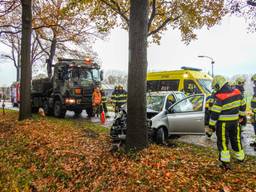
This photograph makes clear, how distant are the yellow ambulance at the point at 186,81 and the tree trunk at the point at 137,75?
356 inches

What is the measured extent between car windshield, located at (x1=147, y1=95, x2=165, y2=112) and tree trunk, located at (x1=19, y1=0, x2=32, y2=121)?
6378 millimetres

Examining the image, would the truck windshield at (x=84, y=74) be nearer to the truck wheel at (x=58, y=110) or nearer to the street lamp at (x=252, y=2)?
the truck wheel at (x=58, y=110)

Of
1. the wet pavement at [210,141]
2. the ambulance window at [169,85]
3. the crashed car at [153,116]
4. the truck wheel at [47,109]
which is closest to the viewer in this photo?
the crashed car at [153,116]

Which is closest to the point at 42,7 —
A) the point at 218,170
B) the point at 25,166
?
the point at 25,166

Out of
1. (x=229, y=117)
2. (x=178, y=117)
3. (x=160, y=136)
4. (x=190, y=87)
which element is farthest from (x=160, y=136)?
(x=190, y=87)

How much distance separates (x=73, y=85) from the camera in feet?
45.3

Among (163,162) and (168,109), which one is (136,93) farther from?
(168,109)

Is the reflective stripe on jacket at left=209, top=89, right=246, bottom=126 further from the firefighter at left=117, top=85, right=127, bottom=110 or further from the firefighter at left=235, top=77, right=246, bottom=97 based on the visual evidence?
the firefighter at left=117, top=85, right=127, bottom=110

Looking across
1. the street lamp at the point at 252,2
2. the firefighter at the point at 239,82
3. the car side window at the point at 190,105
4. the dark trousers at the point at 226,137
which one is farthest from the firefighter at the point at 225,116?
the street lamp at the point at 252,2

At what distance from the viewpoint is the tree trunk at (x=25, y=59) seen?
1203 cm

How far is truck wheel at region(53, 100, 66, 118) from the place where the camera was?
1412cm

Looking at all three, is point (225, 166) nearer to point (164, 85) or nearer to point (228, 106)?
point (228, 106)

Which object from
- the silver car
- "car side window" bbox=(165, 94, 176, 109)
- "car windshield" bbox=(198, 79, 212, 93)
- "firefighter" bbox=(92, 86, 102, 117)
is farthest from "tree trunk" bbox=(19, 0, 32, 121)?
"car windshield" bbox=(198, 79, 212, 93)

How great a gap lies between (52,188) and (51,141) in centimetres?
264
